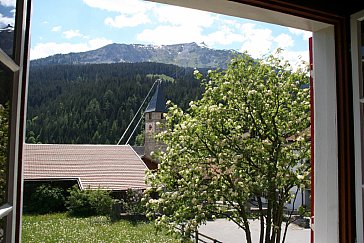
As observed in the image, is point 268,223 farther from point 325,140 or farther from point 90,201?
point 325,140

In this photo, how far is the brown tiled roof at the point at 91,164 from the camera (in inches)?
152

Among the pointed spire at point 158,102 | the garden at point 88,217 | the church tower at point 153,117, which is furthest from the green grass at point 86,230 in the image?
the pointed spire at point 158,102

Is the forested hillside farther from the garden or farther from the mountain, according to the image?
the garden

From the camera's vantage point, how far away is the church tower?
393 cm

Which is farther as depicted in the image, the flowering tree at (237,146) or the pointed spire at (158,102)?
the pointed spire at (158,102)

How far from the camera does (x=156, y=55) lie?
13.8ft

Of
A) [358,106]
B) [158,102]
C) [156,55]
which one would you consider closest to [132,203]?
[158,102]

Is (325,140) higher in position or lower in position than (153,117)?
lower

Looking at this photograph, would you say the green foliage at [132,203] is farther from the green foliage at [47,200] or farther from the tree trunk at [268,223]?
the tree trunk at [268,223]

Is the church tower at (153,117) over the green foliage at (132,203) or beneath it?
over

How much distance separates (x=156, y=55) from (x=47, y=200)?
195 centimetres

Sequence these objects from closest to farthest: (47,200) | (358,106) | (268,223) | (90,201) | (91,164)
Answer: (358,106)
(268,223)
(47,200)
(90,201)
(91,164)

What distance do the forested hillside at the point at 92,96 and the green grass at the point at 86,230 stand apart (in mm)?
821

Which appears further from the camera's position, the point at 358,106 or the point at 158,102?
the point at 158,102
